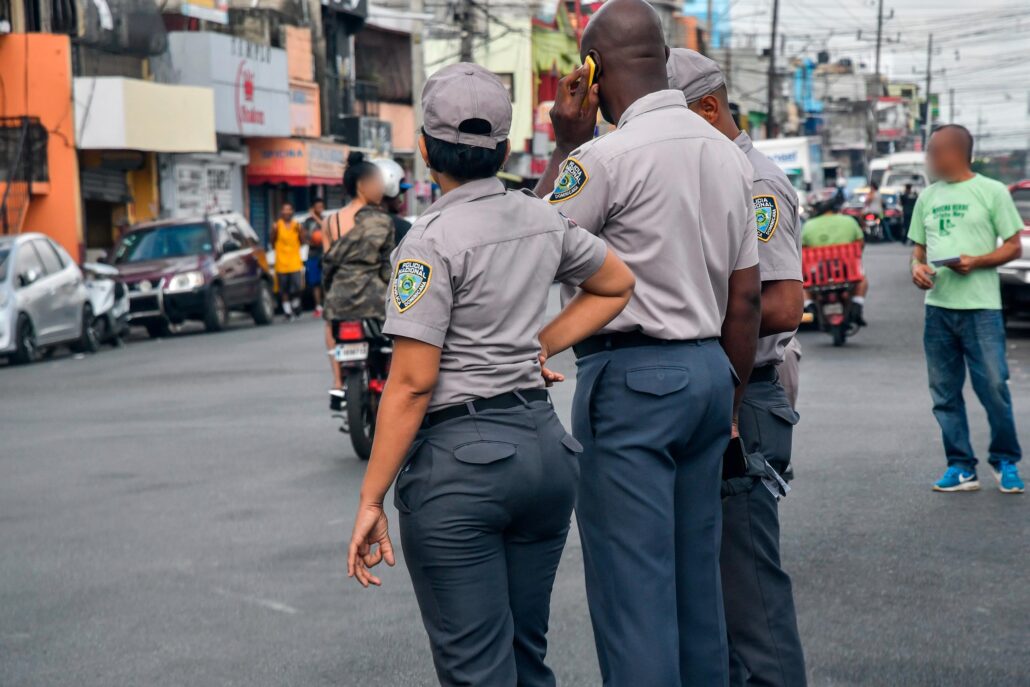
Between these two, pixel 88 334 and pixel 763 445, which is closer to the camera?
pixel 763 445

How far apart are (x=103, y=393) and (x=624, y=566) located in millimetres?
12163

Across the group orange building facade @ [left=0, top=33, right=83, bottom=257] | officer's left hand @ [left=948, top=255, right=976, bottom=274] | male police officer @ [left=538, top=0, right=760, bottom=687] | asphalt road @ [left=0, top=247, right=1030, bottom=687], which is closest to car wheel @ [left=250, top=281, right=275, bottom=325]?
orange building facade @ [left=0, top=33, right=83, bottom=257]

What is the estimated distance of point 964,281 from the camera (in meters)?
8.22

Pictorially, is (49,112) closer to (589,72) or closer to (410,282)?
(589,72)

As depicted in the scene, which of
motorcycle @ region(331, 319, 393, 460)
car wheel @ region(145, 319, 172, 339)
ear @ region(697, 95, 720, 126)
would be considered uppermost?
ear @ region(697, 95, 720, 126)

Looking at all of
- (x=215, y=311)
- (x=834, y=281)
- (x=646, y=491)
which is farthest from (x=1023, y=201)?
(x=646, y=491)

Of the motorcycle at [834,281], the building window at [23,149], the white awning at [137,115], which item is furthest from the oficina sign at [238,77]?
the motorcycle at [834,281]

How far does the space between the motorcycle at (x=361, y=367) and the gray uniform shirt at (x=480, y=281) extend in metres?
6.15

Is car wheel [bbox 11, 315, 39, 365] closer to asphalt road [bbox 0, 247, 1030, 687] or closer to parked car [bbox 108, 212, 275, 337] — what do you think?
parked car [bbox 108, 212, 275, 337]

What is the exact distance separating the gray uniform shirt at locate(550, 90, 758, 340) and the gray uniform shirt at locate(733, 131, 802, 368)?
0.45 meters

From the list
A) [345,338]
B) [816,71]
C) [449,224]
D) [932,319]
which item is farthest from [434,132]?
[816,71]

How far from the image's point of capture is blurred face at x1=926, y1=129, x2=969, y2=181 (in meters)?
8.16

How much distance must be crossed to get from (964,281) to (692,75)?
407 centimetres

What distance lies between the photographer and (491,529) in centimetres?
375
